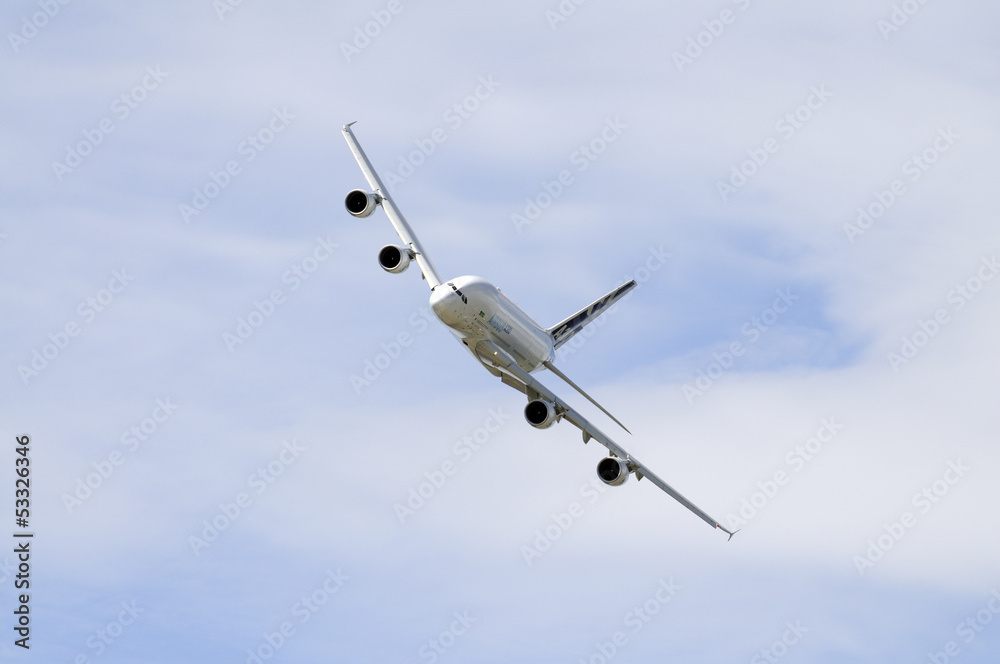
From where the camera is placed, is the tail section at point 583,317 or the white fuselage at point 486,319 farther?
the tail section at point 583,317

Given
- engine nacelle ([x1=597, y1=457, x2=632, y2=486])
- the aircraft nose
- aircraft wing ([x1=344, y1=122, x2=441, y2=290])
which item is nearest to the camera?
the aircraft nose

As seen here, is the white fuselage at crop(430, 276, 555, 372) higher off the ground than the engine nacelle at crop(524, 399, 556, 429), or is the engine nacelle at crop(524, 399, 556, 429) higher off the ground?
the white fuselage at crop(430, 276, 555, 372)

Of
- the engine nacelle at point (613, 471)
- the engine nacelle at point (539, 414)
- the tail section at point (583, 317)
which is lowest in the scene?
the engine nacelle at point (613, 471)

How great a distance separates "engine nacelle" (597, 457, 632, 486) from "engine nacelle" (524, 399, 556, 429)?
6.78m

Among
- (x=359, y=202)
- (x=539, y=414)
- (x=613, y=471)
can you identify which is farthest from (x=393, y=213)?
(x=613, y=471)

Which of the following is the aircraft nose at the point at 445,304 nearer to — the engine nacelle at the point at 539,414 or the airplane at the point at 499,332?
the airplane at the point at 499,332

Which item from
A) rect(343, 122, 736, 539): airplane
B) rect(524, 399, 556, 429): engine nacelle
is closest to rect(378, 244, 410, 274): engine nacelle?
rect(343, 122, 736, 539): airplane

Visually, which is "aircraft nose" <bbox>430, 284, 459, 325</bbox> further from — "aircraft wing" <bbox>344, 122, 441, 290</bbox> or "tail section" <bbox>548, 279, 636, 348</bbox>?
"tail section" <bbox>548, 279, 636, 348</bbox>

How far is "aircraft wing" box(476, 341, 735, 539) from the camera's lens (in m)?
87.9

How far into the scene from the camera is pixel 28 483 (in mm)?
86938

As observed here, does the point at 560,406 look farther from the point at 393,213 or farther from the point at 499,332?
the point at 393,213

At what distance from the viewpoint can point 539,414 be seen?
292 ft

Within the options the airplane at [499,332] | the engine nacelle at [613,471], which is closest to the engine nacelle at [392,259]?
the airplane at [499,332]

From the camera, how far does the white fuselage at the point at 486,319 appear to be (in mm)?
83938
